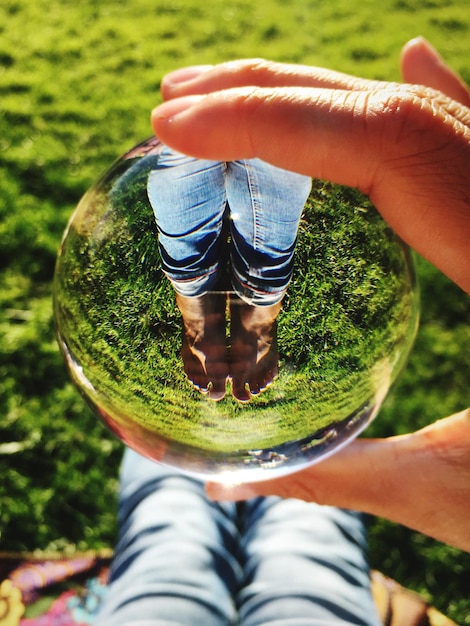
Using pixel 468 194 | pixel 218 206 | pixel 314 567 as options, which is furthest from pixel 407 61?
pixel 314 567

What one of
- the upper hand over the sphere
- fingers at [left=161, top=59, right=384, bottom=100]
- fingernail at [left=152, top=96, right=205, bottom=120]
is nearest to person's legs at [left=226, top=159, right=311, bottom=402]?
the upper hand over the sphere

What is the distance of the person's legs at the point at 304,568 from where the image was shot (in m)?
2.09

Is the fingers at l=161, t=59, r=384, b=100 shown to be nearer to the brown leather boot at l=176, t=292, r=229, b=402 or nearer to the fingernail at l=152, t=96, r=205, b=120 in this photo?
the fingernail at l=152, t=96, r=205, b=120

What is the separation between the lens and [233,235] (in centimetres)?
128

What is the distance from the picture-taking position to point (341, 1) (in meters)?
6.12

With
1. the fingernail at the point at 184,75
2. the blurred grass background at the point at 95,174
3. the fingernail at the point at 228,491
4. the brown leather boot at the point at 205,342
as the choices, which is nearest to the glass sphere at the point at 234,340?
the brown leather boot at the point at 205,342

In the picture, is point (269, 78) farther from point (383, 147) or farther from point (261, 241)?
point (261, 241)

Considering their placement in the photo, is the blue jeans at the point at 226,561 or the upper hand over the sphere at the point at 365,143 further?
the blue jeans at the point at 226,561

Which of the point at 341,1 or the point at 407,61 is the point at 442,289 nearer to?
the point at 407,61

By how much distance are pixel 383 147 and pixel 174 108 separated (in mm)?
526

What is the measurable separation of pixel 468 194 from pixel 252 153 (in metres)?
0.51

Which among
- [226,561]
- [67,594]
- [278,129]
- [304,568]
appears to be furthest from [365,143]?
[67,594]

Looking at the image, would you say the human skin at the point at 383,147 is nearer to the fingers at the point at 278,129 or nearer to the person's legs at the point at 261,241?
the fingers at the point at 278,129

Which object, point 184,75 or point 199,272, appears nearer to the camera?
point 199,272
